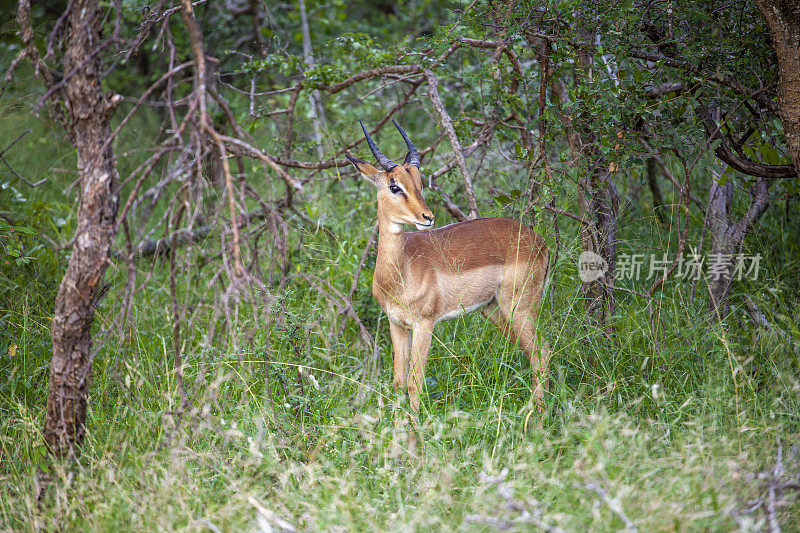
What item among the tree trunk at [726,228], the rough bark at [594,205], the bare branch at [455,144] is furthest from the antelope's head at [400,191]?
the tree trunk at [726,228]

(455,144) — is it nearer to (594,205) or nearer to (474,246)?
(474,246)

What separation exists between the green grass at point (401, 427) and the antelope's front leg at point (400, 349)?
17cm

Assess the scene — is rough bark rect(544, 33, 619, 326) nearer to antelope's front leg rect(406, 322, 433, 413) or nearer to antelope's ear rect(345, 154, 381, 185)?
antelope's front leg rect(406, 322, 433, 413)

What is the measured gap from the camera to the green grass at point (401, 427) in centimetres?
262

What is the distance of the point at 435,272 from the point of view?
4000 mm

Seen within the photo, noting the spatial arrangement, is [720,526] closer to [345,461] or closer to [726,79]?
[345,461]

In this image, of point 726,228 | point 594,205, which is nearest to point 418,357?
point 594,205

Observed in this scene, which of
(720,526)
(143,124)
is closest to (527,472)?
(720,526)

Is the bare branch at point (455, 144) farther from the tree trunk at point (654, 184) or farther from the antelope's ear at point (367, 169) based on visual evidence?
the tree trunk at point (654, 184)

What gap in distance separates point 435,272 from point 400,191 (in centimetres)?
53

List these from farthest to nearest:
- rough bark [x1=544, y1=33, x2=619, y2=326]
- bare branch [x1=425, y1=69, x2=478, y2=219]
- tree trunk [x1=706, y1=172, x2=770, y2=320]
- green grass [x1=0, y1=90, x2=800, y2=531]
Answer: tree trunk [x1=706, y1=172, x2=770, y2=320]
bare branch [x1=425, y1=69, x2=478, y2=219]
rough bark [x1=544, y1=33, x2=619, y2=326]
green grass [x1=0, y1=90, x2=800, y2=531]

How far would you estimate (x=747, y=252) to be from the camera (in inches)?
187

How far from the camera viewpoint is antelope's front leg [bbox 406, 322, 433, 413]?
3787 millimetres

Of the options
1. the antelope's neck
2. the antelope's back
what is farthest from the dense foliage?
the antelope's neck
